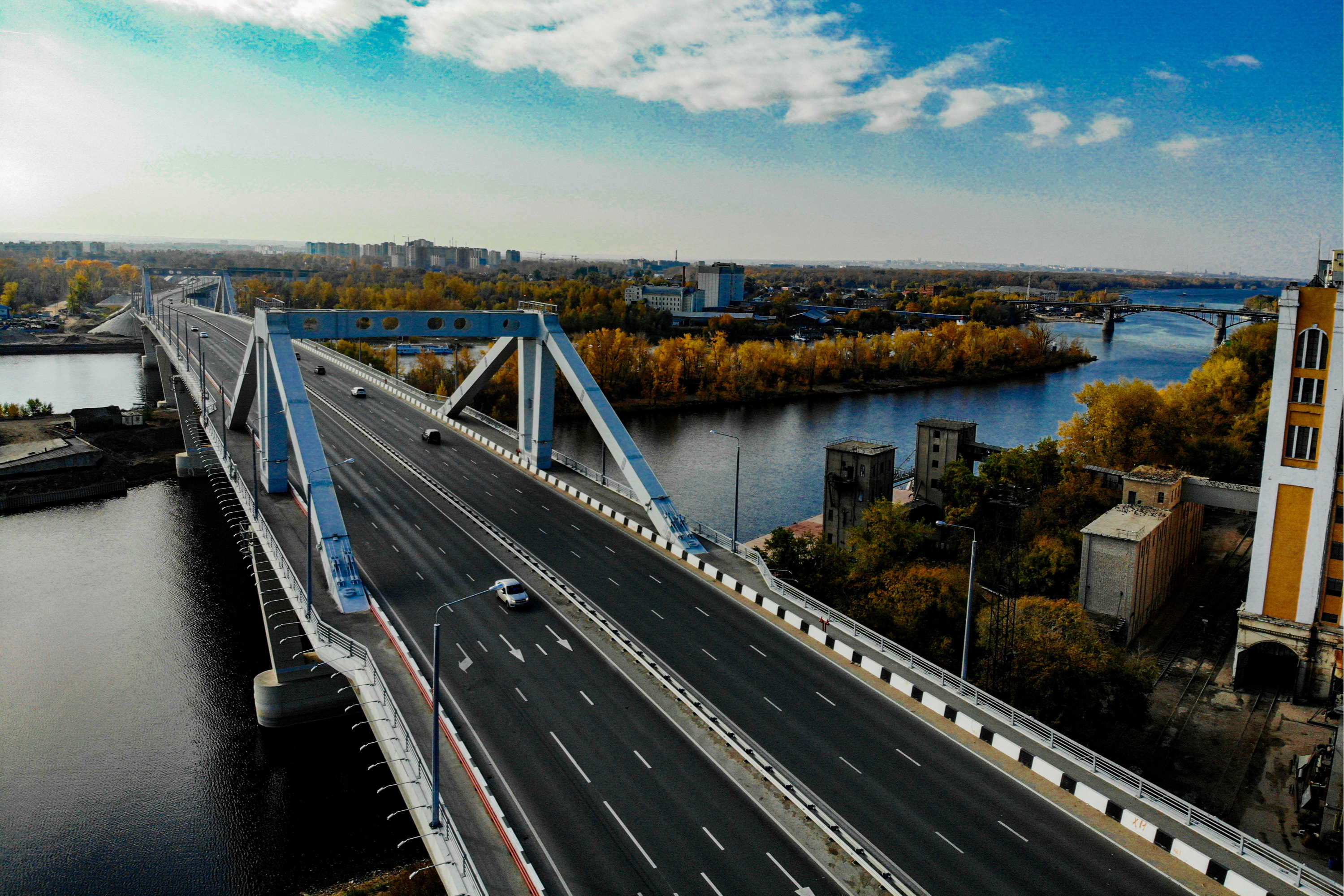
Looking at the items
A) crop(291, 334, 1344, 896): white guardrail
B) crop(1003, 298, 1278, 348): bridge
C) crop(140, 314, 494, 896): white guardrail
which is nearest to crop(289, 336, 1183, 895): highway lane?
crop(291, 334, 1344, 896): white guardrail

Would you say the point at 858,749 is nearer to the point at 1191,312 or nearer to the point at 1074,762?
the point at 1074,762

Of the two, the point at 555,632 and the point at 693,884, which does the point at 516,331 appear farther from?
the point at 693,884

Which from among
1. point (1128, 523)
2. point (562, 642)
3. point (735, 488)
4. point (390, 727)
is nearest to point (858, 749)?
point (562, 642)

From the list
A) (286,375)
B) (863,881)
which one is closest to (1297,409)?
(863,881)

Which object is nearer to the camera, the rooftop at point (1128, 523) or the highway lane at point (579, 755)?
the highway lane at point (579, 755)

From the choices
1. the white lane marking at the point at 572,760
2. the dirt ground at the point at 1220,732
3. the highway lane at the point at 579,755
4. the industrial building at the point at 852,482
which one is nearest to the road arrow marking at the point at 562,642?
the highway lane at the point at 579,755

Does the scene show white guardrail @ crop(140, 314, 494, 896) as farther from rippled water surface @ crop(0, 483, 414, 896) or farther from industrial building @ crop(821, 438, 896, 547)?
industrial building @ crop(821, 438, 896, 547)

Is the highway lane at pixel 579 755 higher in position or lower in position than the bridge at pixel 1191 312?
lower

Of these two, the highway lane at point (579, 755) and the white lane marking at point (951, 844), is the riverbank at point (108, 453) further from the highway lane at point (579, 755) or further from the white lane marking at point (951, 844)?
the white lane marking at point (951, 844)
